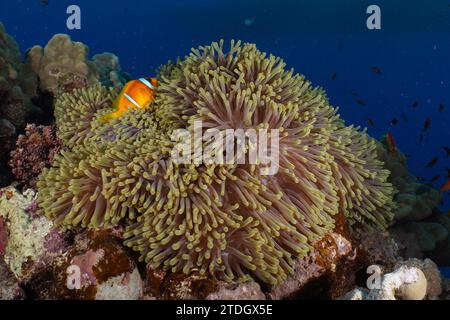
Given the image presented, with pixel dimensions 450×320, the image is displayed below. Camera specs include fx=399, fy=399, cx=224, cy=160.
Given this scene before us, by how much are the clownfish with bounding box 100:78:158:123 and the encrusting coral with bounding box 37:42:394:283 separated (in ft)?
0.30

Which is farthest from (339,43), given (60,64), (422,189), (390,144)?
(60,64)

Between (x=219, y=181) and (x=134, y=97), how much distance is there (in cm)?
129

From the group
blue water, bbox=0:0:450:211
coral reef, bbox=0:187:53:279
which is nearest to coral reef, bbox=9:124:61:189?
coral reef, bbox=0:187:53:279

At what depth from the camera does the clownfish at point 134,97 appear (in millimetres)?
3566

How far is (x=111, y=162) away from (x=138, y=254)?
29.3 inches

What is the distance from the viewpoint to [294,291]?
10.2 ft

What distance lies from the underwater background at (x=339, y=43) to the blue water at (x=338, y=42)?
0.15 m

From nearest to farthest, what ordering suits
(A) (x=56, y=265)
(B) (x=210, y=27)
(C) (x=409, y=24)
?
(A) (x=56, y=265) → (C) (x=409, y=24) → (B) (x=210, y=27)

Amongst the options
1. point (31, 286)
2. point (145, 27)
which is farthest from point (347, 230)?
point (145, 27)

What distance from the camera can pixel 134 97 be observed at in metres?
3.58

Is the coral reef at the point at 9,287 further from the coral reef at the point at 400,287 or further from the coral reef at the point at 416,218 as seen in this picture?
the coral reef at the point at 416,218

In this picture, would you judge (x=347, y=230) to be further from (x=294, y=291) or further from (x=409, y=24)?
(x=409, y=24)

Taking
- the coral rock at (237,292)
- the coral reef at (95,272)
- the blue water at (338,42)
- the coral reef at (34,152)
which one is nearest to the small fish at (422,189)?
the coral rock at (237,292)

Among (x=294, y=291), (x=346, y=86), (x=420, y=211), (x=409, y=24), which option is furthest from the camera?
(x=346, y=86)
